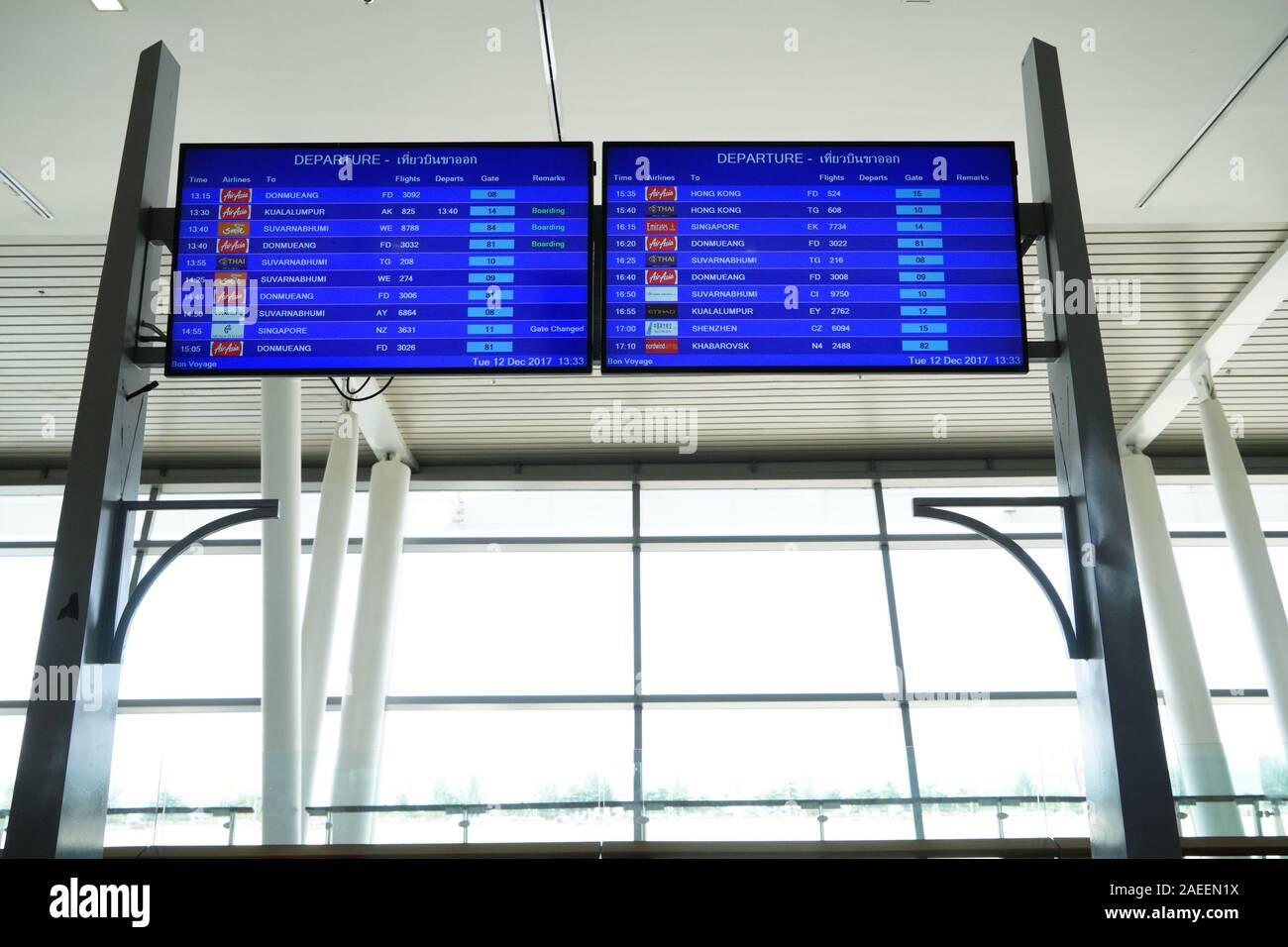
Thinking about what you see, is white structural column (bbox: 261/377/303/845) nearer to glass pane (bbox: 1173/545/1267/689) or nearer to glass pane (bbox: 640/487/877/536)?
glass pane (bbox: 640/487/877/536)

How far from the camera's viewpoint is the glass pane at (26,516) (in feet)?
42.2

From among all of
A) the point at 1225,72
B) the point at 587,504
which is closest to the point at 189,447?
the point at 587,504

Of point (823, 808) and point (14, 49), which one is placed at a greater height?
point (14, 49)

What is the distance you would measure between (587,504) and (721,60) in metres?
7.47

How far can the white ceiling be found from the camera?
5.51 metres

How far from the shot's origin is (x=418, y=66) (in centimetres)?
591

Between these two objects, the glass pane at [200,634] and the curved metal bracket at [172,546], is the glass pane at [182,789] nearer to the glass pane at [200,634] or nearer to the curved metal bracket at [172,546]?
the curved metal bracket at [172,546]

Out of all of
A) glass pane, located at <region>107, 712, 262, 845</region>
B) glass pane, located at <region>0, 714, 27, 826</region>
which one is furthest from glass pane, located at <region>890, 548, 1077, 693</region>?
glass pane, located at <region>0, 714, 27, 826</region>

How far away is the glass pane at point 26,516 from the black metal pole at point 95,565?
10646 millimetres

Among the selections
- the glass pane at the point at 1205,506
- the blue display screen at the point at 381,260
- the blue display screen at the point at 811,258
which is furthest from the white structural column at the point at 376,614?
the glass pane at the point at 1205,506

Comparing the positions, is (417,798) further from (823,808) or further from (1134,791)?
(1134,791)

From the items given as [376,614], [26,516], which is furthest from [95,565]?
[26,516]
